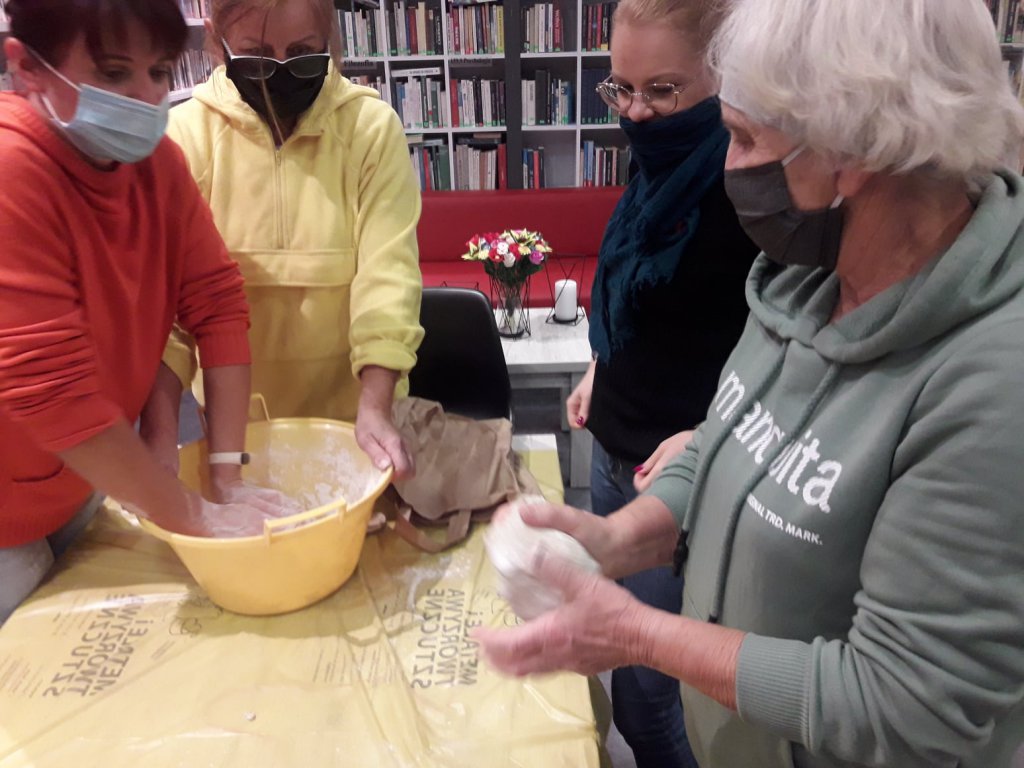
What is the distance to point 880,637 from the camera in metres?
0.64

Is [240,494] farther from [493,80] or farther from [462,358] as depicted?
[493,80]

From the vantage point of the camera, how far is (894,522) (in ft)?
2.08

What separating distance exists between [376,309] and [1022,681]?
1.07 meters

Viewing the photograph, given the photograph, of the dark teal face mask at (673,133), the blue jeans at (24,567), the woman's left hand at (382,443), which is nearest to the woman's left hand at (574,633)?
the woman's left hand at (382,443)

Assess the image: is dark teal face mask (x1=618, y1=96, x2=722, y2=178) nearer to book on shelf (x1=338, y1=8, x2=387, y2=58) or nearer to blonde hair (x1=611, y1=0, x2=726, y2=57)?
blonde hair (x1=611, y1=0, x2=726, y2=57)

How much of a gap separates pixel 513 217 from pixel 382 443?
12.1 ft

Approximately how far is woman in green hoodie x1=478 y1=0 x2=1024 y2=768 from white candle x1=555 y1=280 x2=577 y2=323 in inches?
87.5

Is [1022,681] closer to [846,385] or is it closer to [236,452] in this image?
[846,385]

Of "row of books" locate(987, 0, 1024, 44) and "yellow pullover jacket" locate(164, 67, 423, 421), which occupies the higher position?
"row of books" locate(987, 0, 1024, 44)

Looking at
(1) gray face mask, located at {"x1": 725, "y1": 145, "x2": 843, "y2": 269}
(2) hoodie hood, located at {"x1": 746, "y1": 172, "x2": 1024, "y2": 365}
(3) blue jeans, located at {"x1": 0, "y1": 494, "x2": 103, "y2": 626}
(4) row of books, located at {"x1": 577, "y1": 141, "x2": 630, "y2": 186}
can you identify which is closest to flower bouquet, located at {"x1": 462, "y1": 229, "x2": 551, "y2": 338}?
(3) blue jeans, located at {"x1": 0, "y1": 494, "x2": 103, "y2": 626}

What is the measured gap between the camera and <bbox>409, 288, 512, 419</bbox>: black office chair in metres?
2.06

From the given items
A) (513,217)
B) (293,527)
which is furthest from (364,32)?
(293,527)

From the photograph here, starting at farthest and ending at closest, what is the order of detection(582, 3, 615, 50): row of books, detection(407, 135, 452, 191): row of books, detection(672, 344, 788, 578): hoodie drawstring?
detection(407, 135, 452, 191): row of books, detection(582, 3, 615, 50): row of books, detection(672, 344, 788, 578): hoodie drawstring

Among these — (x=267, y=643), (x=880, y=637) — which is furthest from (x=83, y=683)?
(x=880, y=637)
